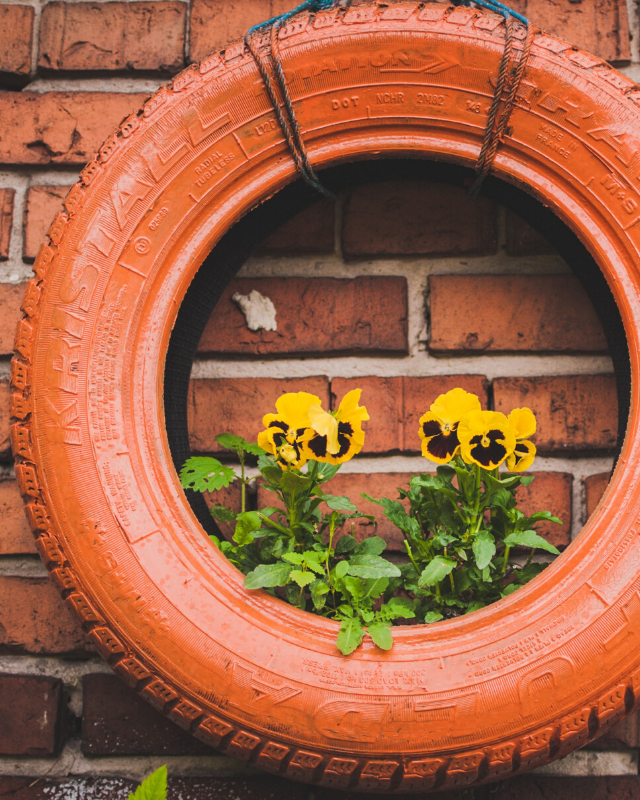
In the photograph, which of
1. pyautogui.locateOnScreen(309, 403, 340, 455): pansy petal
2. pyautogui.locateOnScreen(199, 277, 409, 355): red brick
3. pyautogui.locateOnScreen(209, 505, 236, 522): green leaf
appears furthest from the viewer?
pyautogui.locateOnScreen(199, 277, 409, 355): red brick

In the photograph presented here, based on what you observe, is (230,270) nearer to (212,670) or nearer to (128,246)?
(128,246)

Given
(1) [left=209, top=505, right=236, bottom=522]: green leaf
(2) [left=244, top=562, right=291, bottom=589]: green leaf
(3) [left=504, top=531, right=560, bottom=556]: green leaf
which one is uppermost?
(1) [left=209, top=505, right=236, bottom=522]: green leaf

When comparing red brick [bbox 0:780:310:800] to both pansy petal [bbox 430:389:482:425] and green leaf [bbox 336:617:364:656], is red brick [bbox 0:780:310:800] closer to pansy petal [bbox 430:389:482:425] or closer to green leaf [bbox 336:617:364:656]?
green leaf [bbox 336:617:364:656]

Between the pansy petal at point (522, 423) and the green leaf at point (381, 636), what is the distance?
21 centimetres

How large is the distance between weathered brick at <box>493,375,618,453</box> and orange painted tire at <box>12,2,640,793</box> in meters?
0.16

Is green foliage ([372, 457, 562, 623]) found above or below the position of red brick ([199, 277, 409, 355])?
below

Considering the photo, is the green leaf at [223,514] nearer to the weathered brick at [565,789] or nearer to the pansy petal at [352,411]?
the pansy petal at [352,411]

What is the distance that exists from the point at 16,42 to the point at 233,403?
534 mm

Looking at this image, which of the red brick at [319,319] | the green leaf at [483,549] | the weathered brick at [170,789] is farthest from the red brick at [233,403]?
the weathered brick at [170,789]

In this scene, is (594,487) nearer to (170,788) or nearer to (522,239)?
(522,239)

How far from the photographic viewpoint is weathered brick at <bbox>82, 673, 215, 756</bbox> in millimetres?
602

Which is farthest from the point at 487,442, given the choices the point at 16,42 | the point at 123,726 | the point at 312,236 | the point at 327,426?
the point at 16,42

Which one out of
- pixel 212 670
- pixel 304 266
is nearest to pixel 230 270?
pixel 304 266

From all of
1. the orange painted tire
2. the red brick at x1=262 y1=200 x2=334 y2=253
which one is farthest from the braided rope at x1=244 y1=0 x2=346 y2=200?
the red brick at x1=262 y1=200 x2=334 y2=253
